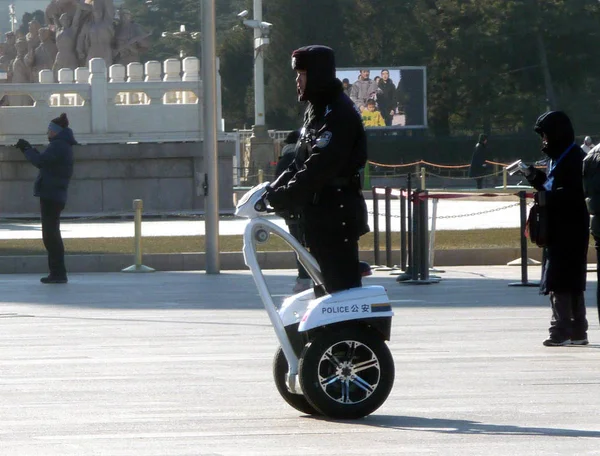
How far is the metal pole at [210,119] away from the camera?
18.8 meters

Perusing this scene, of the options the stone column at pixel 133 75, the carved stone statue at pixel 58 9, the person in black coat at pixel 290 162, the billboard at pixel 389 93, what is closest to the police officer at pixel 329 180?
the person in black coat at pixel 290 162

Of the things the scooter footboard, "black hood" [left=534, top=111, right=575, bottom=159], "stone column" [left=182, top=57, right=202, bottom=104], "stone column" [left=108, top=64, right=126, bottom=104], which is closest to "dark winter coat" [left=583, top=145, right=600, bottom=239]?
"black hood" [left=534, top=111, right=575, bottom=159]

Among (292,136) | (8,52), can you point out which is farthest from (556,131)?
(8,52)

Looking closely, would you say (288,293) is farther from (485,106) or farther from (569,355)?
(485,106)

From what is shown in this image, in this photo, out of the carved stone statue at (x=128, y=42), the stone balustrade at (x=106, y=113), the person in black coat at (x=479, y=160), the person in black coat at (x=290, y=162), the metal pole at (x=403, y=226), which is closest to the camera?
the person in black coat at (x=290, y=162)

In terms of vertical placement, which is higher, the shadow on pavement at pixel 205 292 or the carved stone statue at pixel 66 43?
the carved stone statue at pixel 66 43

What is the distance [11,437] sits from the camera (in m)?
7.12

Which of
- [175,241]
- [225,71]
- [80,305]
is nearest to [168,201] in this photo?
[175,241]

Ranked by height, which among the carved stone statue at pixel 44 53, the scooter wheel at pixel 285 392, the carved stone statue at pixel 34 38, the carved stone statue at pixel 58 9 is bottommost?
the scooter wheel at pixel 285 392

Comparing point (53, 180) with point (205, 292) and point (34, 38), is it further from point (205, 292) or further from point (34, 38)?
point (34, 38)

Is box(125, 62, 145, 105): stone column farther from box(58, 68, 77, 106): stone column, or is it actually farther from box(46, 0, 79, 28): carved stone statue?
box(46, 0, 79, 28): carved stone statue

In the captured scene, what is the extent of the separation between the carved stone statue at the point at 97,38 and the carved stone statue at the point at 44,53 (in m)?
2.77

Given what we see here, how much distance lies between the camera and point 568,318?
10.7 m

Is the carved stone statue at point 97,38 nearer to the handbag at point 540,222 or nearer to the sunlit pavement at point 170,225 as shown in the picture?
the sunlit pavement at point 170,225
